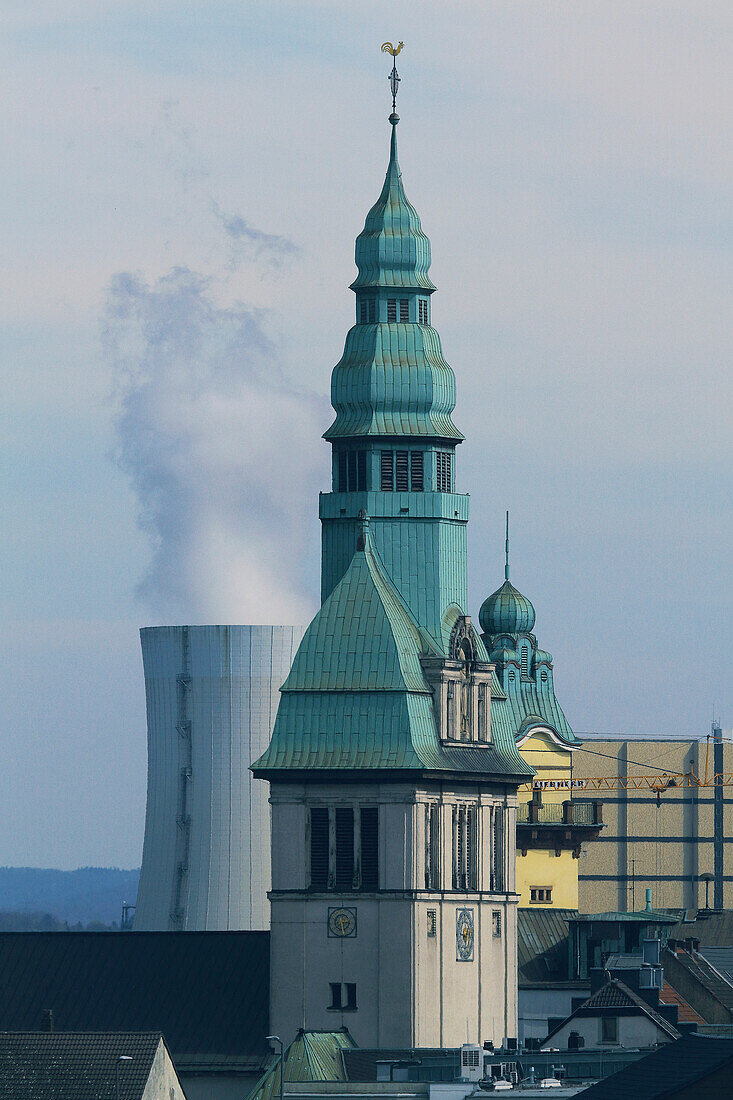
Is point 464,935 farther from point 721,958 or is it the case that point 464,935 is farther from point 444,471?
point 721,958

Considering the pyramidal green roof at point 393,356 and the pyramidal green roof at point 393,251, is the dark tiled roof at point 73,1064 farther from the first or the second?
the pyramidal green roof at point 393,251

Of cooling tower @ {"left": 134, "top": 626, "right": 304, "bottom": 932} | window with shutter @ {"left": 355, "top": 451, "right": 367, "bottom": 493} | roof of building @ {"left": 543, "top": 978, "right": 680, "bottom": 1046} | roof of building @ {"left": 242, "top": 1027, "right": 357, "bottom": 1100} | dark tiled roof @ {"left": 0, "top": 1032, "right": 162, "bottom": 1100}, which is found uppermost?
window with shutter @ {"left": 355, "top": 451, "right": 367, "bottom": 493}

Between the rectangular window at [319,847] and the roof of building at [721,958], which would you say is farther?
the roof of building at [721,958]

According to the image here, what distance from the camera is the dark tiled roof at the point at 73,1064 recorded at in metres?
121

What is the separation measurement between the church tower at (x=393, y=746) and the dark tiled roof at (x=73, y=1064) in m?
17.2

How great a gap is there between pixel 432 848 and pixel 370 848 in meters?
2.61

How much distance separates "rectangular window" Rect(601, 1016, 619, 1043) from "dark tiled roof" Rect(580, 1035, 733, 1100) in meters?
25.0

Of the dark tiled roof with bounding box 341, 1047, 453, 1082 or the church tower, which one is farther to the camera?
the church tower

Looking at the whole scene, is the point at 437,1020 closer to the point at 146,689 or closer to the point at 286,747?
the point at 286,747

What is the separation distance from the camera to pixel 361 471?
148000 mm

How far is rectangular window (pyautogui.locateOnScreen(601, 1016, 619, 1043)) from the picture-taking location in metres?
143

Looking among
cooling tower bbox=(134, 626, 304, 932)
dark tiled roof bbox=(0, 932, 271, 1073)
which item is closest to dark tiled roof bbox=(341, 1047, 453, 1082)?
dark tiled roof bbox=(0, 932, 271, 1073)

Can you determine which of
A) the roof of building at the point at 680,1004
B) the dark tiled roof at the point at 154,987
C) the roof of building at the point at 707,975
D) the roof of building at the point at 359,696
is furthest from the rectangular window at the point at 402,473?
the roof of building at the point at 707,975

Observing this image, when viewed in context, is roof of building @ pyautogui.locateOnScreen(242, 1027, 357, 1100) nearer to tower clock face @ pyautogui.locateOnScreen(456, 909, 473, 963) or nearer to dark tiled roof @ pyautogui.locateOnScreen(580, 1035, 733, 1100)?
tower clock face @ pyautogui.locateOnScreen(456, 909, 473, 963)
